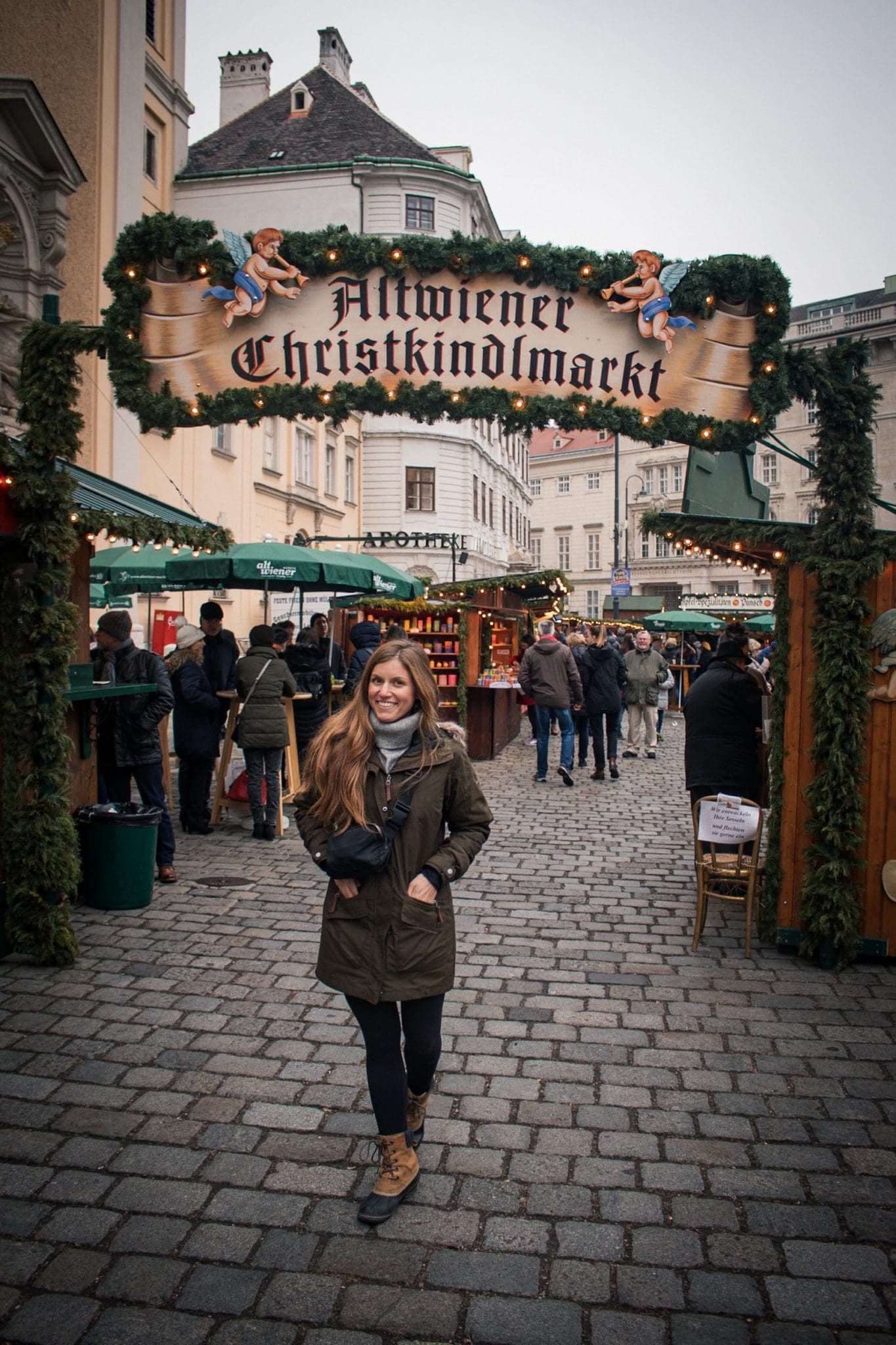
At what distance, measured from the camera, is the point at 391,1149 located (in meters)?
3.28

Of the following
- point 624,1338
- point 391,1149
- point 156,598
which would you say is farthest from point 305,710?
point 156,598

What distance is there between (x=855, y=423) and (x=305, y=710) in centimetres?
716

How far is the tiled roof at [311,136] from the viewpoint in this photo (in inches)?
1389

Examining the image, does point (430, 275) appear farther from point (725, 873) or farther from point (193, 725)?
point (193, 725)

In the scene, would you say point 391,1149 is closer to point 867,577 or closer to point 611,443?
point 867,577

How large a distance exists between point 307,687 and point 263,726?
2.21 m

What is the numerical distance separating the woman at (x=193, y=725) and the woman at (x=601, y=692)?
219 inches

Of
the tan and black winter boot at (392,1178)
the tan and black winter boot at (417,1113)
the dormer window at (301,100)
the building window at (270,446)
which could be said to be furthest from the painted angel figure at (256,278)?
the dormer window at (301,100)

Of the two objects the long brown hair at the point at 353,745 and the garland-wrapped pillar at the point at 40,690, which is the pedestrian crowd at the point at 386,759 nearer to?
the long brown hair at the point at 353,745

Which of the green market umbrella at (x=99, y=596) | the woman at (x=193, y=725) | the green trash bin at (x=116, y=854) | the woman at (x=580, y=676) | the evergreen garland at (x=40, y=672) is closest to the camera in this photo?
the evergreen garland at (x=40, y=672)

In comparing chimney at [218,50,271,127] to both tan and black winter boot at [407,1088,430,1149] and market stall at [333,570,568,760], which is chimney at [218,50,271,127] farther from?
tan and black winter boot at [407,1088,430,1149]

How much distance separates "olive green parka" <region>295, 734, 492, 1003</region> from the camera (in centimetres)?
317

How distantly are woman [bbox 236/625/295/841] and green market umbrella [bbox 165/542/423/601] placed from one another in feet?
5.11

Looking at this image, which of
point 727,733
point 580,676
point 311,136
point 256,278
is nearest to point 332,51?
point 311,136
